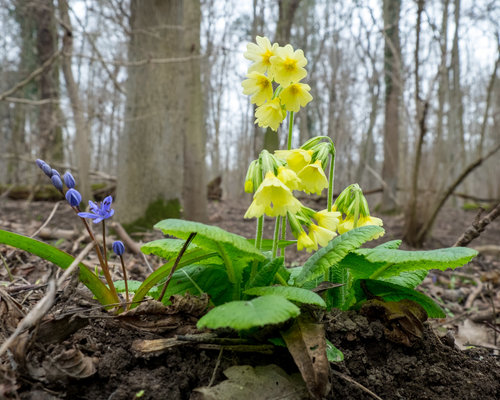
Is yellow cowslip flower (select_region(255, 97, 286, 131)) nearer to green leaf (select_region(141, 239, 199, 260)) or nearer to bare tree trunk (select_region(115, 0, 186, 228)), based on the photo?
green leaf (select_region(141, 239, 199, 260))

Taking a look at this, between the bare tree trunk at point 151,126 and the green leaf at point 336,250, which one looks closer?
the green leaf at point 336,250

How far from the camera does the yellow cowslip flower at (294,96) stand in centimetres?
149

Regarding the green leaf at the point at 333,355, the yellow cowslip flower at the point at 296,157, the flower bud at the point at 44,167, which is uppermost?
the yellow cowslip flower at the point at 296,157

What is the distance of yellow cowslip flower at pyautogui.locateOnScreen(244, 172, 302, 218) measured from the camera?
1258mm

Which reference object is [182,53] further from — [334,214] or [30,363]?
[30,363]

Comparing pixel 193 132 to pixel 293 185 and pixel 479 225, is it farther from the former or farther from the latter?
pixel 293 185

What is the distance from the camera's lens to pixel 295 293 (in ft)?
3.74

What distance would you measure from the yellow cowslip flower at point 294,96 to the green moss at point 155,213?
3865 millimetres

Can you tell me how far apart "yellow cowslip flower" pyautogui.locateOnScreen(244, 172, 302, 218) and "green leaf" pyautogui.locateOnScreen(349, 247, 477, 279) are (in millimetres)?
287

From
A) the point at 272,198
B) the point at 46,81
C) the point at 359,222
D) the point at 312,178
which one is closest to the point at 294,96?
the point at 312,178

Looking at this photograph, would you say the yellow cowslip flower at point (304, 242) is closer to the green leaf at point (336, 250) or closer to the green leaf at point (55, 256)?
the green leaf at point (336, 250)

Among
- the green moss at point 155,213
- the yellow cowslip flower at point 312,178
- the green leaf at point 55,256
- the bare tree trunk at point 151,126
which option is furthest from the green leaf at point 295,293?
the bare tree trunk at point 151,126

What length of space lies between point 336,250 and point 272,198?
0.27m

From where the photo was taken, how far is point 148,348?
1192 millimetres
